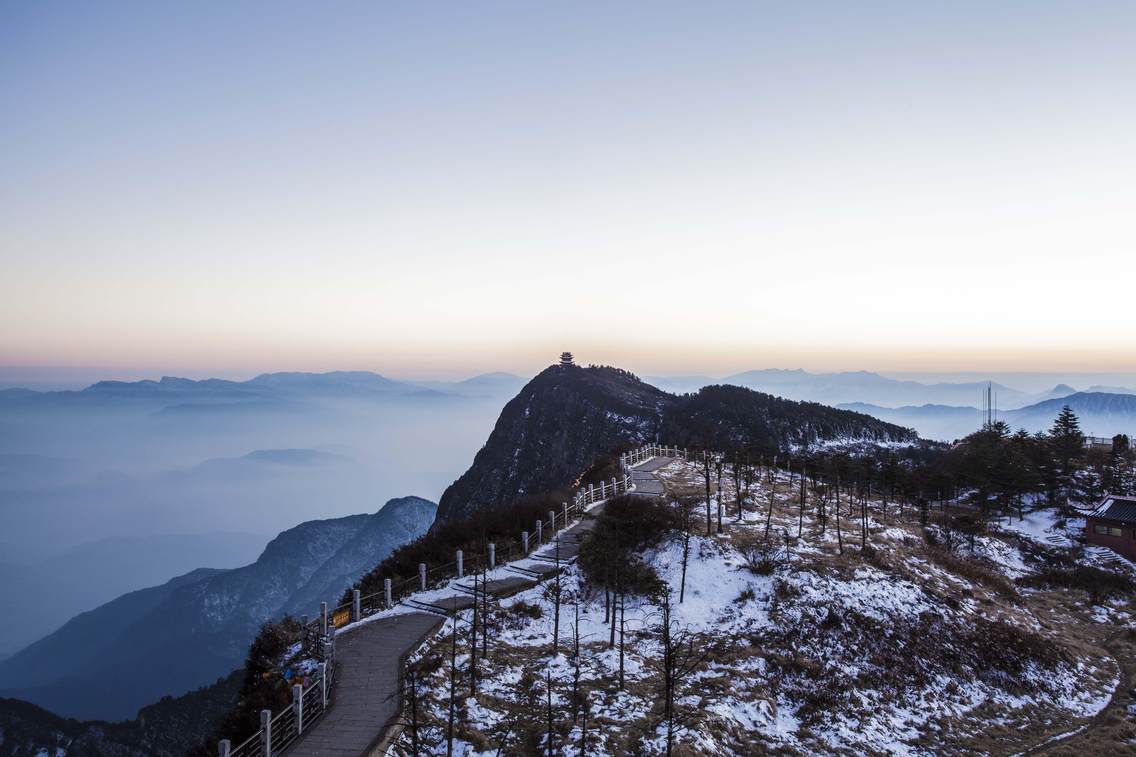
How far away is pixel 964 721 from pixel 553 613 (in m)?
16.9

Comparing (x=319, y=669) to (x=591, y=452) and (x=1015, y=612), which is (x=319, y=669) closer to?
(x=1015, y=612)

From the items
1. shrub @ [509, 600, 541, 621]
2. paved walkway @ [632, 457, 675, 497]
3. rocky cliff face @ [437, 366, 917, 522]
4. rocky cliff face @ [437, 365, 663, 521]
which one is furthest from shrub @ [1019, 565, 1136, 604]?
rocky cliff face @ [437, 365, 663, 521]

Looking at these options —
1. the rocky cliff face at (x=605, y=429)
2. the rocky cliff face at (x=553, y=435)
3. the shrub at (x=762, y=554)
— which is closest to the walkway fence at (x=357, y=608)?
the shrub at (x=762, y=554)

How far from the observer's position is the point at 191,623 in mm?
127875

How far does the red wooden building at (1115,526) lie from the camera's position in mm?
45125

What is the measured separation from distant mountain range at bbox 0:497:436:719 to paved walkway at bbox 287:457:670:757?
4022 inches

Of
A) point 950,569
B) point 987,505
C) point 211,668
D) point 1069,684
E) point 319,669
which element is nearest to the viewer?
point 319,669

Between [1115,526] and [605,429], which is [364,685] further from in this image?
[605,429]

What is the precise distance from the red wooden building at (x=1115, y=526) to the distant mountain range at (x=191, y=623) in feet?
390

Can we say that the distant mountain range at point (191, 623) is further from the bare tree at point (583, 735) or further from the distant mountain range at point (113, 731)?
the bare tree at point (583, 735)

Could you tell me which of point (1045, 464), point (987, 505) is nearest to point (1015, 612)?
point (987, 505)

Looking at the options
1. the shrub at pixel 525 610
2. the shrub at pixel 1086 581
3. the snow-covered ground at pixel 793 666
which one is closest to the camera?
the snow-covered ground at pixel 793 666

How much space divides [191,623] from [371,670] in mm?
146273

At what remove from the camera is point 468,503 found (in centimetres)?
12056
